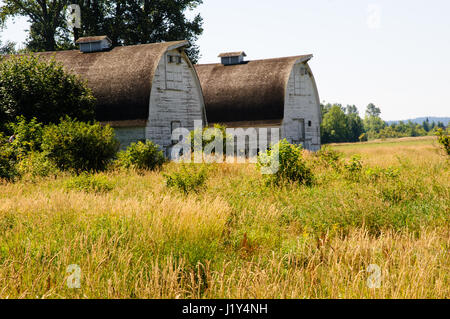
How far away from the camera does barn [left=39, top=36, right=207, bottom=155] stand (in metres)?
21.7

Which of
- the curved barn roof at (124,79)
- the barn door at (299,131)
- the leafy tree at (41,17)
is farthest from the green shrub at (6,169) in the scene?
the leafy tree at (41,17)

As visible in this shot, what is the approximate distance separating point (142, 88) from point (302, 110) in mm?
11657

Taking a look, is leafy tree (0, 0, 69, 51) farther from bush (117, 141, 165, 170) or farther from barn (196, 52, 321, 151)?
bush (117, 141, 165, 170)

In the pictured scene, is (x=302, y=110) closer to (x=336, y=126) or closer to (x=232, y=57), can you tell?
(x=232, y=57)

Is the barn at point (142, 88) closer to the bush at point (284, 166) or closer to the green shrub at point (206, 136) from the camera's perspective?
the green shrub at point (206, 136)

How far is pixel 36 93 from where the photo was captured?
62.8 feet

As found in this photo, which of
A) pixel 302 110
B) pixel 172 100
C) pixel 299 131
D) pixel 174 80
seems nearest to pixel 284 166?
pixel 172 100

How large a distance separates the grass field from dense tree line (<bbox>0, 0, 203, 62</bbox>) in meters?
27.2

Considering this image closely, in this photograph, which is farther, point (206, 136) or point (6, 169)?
point (206, 136)

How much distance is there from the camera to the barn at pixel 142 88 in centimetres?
2167

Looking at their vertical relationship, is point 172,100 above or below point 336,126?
below
